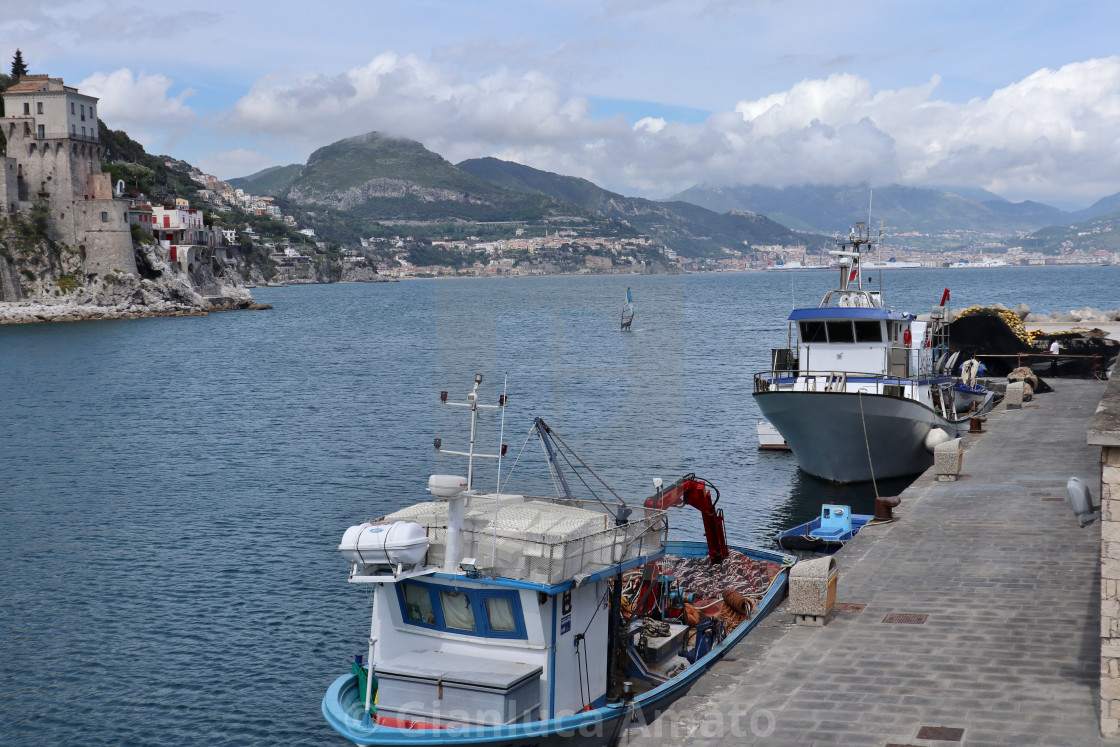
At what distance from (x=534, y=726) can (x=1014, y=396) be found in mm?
30625

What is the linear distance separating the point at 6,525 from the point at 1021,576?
26.9 metres

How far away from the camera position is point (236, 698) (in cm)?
1780

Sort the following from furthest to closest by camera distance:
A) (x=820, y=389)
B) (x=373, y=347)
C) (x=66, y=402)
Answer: (x=373, y=347) → (x=66, y=402) → (x=820, y=389)

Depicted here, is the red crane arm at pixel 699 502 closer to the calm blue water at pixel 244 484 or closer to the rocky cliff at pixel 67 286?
the calm blue water at pixel 244 484

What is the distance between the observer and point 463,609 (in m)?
13.3

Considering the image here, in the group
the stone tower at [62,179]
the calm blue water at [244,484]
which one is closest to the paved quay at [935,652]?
the calm blue water at [244,484]

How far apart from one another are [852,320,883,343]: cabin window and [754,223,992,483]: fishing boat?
3cm

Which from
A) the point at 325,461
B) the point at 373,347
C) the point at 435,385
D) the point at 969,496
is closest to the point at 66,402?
the point at 435,385

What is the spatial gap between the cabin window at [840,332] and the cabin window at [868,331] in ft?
0.75

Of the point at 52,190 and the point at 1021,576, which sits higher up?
the point at 52,190

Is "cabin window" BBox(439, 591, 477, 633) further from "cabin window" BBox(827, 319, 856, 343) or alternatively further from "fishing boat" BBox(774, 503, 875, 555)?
"cabin window" BBox(827, 319, 856, 343)

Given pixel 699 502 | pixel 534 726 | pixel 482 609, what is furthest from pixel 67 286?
pixel 534 726

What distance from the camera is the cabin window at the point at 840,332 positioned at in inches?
1273

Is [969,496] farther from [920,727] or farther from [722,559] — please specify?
[920,727]
